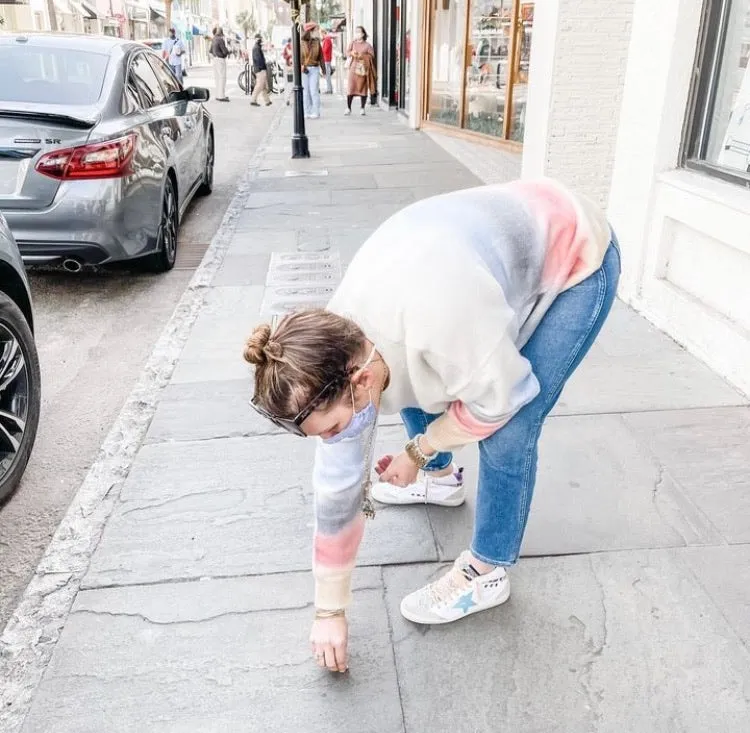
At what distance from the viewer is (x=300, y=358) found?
4.76 ft

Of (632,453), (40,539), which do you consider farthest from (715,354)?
(40,539)

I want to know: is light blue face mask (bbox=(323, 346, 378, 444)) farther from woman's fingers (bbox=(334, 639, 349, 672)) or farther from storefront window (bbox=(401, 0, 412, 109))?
storefront window (bbox=(401, 0, 412, 109))

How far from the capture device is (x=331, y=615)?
1891 millimetres

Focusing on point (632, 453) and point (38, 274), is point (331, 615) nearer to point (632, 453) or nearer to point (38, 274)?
point (632, 453)

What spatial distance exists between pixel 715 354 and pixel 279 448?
90.6 inches

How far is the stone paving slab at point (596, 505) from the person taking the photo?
2.63 meters

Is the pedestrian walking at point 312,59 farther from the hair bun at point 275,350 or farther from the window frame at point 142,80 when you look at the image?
the hair bun at point 275,350

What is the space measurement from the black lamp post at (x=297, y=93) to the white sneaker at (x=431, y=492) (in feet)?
28.0

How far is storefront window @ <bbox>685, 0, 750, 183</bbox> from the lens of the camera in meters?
3.97

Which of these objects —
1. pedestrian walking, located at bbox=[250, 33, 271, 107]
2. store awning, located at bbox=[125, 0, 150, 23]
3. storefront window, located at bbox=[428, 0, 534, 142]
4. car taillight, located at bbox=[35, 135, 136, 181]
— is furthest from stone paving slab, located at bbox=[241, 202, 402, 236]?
store awning, located at bbox=[125, 0, 150, 23]

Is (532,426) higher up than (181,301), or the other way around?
(532,426)

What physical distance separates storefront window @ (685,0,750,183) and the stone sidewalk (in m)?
1.23

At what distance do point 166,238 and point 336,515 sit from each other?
4.56 meters

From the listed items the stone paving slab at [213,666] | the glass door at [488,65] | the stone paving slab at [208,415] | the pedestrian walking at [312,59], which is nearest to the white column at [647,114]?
the stone paving slab at [208,415]
